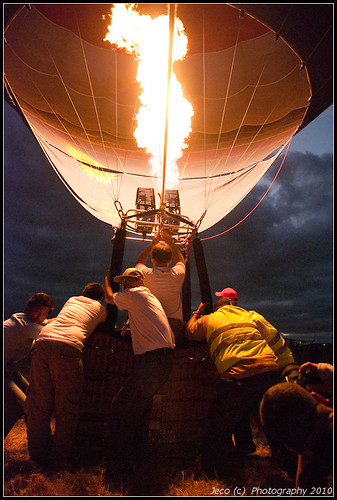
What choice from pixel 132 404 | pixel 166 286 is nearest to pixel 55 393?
pixel 132 404

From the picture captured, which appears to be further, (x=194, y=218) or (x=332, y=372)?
(x=194, y=218)

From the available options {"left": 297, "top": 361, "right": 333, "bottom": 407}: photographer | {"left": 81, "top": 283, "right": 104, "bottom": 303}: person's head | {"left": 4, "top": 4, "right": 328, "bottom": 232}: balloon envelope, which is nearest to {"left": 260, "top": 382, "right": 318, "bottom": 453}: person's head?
{"left": 297, "top": 361, "right": 333, "bottom": 407}: photographer

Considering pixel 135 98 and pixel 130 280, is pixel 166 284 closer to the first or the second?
pixel 130 280

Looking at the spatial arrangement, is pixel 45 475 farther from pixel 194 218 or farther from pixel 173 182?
pixel 173 182

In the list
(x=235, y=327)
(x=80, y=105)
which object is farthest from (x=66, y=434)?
(x=80, y=105)

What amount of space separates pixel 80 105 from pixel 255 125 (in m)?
3.88

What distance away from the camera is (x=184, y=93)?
6.54 metres

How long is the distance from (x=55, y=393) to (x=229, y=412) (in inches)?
67.4

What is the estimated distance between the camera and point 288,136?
19.7 feet

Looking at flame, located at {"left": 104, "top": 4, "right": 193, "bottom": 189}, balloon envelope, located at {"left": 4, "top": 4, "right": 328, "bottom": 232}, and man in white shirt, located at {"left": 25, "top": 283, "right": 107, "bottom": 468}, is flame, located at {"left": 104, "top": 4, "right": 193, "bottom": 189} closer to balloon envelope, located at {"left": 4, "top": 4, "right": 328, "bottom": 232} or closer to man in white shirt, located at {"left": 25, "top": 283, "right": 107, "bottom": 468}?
balloon envelope, located at {"left": 4, "top": 4, "right": 328, "bottom": 232}

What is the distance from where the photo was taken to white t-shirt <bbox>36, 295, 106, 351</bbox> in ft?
9.57

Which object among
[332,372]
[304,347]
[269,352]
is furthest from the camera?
[304,347]

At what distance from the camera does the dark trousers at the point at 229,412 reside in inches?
105

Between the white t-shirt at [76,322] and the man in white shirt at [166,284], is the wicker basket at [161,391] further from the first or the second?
the man in white shirt at [166,284]
